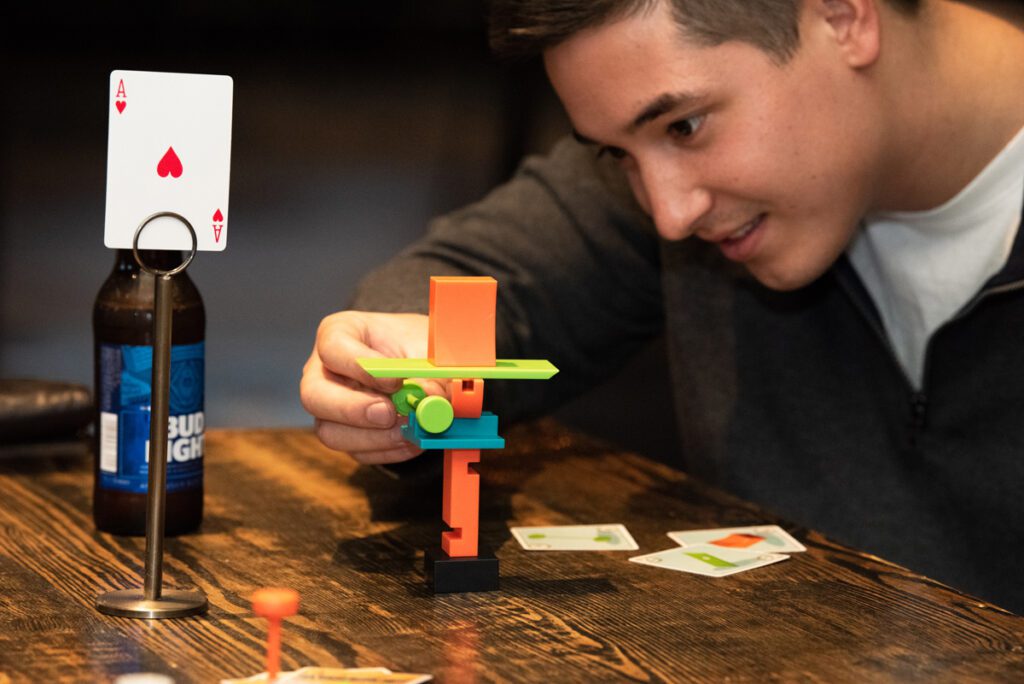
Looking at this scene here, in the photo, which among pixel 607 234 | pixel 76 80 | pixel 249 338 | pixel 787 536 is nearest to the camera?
pixel 787 536

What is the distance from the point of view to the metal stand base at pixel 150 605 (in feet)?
3.20

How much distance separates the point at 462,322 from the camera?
101cm

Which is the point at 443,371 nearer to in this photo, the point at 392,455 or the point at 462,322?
the point at 462,322

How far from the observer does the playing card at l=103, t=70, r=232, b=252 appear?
1001 mm

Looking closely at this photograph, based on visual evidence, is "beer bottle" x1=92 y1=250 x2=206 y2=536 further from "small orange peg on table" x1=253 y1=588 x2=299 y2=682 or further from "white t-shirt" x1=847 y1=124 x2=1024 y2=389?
"white t-shirt" x1=847 y1=124 x2=1024 y2=389

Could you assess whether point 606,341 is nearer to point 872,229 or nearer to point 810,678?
point 872,229

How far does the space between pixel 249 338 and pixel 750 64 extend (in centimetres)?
327

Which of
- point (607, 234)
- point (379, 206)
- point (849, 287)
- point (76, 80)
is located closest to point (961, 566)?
point (849, 287)

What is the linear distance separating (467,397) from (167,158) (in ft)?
0.94

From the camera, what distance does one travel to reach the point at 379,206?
5.78 metres

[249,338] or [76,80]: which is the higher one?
[76,80]

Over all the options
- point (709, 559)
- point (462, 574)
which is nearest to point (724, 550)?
point (709, 559)

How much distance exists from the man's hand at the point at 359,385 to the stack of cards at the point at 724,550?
0.25 m

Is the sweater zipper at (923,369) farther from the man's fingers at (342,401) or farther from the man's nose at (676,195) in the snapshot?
the man's fingers at (342,401)
